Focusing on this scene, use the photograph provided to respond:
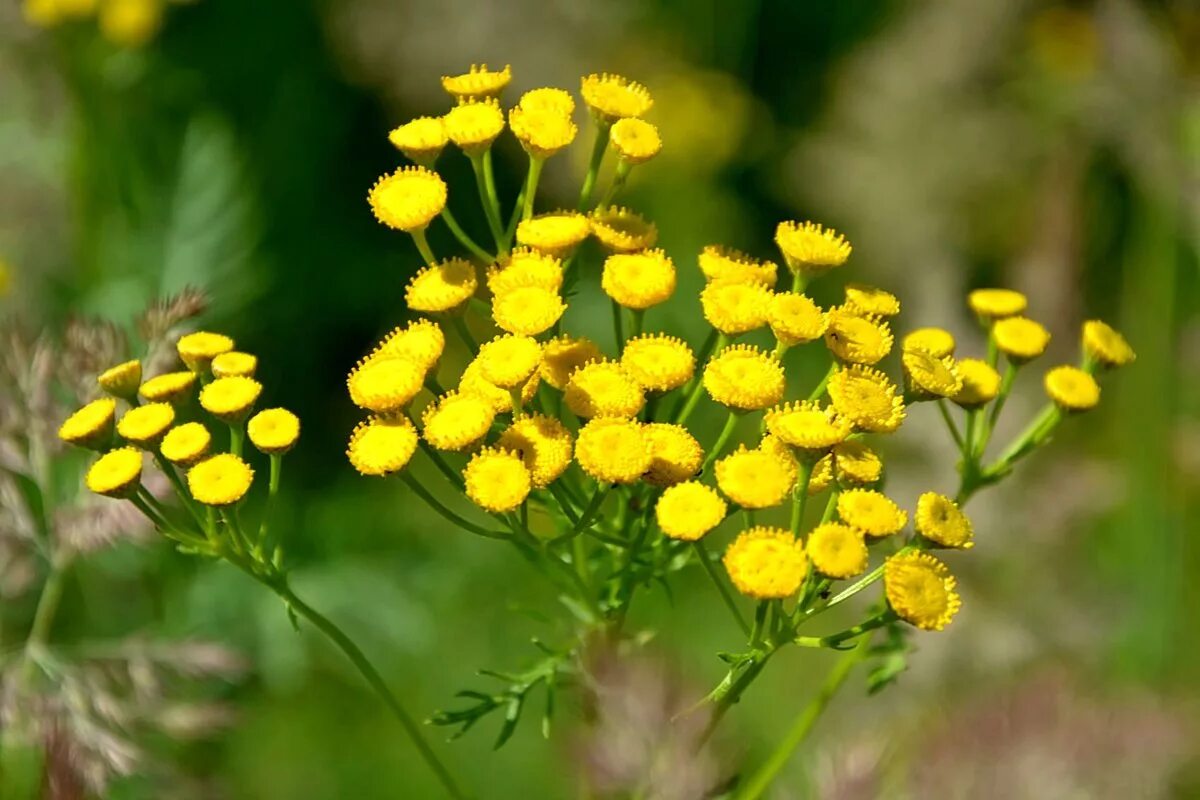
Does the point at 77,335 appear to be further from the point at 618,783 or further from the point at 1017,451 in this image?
the point at 1017,451

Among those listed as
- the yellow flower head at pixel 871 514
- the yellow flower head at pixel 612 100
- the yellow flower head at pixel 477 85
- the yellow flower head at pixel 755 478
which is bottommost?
the yellow flower head at pixel 755 478

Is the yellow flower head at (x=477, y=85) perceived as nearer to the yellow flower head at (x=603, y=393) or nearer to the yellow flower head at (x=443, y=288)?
the yellow flower head at (x=443, y=288)

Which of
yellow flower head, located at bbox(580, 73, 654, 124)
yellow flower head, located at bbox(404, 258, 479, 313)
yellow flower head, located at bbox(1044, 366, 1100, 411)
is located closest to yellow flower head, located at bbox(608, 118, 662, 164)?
yellow flower head, located at bbox(580, 73, 654, 124)

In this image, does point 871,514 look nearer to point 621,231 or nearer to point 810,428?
point 810,428

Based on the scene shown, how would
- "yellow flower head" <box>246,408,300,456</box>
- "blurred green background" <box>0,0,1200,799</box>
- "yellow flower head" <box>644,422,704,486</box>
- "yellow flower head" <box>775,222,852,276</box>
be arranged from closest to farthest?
"yellow flower head" <box>644,422,704,486</box> < "yellow flower head" <box>246,408,300,456</box> < "yellow flower head" <box>775,222,852,276</box> < "blurred green background" <box>0,0,1200,799</box>

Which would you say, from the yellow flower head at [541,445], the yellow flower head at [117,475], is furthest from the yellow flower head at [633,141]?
the yellow flower head at [117,475]

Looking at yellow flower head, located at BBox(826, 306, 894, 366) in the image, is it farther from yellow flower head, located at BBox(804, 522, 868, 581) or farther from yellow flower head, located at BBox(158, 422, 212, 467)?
yellow flower head, located at BBox(158, 422, 212, 467)

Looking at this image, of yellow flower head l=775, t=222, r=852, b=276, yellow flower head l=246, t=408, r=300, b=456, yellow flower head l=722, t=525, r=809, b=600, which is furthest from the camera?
yellow flower head l=775, t=222, r=852, b=276
